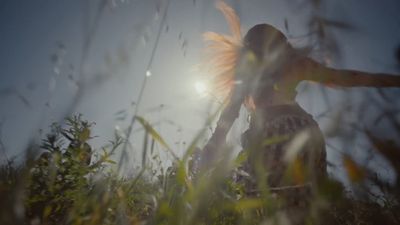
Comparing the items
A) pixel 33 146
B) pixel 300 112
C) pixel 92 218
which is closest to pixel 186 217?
pixel 92 218

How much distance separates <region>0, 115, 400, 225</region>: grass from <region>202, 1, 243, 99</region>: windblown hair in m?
1.56

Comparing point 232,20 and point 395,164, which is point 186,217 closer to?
point 395,164

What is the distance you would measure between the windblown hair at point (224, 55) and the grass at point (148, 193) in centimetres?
156

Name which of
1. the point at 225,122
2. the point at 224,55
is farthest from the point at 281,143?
the point at 224,55

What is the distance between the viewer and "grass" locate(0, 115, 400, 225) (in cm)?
59

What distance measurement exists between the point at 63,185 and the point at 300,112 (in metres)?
1.80

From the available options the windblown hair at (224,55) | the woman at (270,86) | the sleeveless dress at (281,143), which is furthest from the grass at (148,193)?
the windblown hair at (224,55)

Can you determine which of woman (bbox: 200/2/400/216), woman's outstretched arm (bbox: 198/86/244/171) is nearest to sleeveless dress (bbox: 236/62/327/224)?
woman (bbox: 200/2/400/216)

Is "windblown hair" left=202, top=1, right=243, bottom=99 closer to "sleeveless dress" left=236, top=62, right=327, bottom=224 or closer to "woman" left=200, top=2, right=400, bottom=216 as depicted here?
"woman" left=200, top=2, right=400, bottom=216

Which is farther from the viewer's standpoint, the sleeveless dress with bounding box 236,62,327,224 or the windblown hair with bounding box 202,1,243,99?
the windblown hair with bounding box 202,1,243,99

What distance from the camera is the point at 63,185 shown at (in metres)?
1.39

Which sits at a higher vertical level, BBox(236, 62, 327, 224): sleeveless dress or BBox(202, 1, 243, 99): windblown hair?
BBox(202, 1, 243, 99): windblown hair

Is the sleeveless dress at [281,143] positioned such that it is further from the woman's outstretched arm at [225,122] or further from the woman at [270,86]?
the woman's outstretched arm at [225,122]

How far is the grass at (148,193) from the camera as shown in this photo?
1.94 ft
